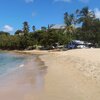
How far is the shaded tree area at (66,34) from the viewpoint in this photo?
79188 millimetres

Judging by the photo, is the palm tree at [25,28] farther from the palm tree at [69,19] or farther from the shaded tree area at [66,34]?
the palm tree at [69,19]

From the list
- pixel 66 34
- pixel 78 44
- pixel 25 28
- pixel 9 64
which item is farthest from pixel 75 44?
pixel 9 64

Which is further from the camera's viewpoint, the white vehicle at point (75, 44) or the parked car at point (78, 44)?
the parked car at point (78, 44)

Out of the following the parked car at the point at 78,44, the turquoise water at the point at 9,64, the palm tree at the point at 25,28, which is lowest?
the turquoise water at the point at 9,64

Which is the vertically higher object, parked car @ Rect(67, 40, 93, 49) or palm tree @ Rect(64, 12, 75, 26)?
palm tree @ Rect(64, 12, 75, 26)

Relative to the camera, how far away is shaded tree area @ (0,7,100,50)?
79.2 m

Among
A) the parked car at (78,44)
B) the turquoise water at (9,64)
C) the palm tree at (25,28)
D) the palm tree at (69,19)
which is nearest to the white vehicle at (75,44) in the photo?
the parked car at (78,44)

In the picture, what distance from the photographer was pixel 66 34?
304ft

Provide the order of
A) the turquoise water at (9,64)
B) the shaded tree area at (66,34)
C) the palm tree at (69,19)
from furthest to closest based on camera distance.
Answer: the palm tree at (69,19)
the shaded tree area at (66,34)
the turquoise water at (9,64)

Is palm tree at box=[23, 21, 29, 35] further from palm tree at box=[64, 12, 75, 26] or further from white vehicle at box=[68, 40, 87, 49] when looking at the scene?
white vehicle at box=[68, 40, 87, 49]

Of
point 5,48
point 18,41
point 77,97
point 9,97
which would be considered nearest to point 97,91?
point 77,97

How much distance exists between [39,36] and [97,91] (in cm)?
8241

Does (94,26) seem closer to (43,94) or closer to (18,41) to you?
(18,41)

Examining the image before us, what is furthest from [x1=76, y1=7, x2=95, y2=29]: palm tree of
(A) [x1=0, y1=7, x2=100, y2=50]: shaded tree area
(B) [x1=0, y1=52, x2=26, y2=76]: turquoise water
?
(B) [x1=0, y1=52, x2=26, y2=76]: turquoise water
